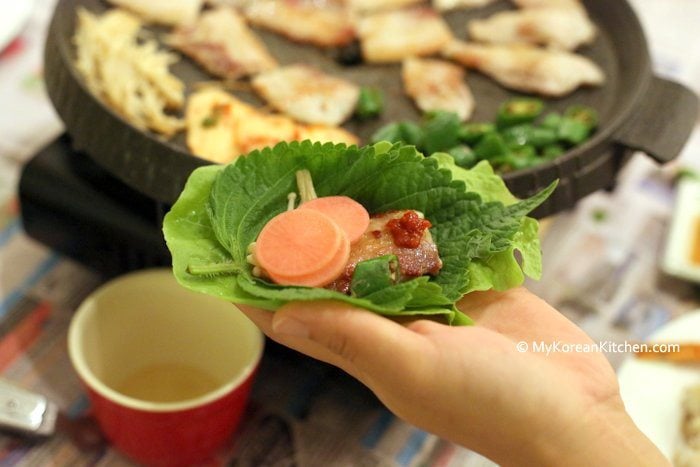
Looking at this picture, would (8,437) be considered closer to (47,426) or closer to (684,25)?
(47,426)

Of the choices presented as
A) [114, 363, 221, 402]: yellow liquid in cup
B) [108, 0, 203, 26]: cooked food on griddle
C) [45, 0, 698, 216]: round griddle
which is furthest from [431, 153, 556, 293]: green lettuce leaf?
[108, 0, 203, 26]: cooked food on griddle

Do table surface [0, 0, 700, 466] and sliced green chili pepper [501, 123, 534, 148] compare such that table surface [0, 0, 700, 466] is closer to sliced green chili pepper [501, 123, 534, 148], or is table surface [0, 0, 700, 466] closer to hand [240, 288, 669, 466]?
sliced green chili pepper [501, 123, 534, 148]

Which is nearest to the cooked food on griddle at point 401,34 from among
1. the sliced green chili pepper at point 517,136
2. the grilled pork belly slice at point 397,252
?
the sliced green chili pepper at point 517,136

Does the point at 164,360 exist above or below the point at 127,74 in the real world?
below

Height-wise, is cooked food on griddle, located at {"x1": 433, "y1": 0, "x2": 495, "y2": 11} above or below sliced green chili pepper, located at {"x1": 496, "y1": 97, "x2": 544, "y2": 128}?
above

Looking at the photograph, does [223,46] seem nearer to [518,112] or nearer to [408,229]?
[518,112]

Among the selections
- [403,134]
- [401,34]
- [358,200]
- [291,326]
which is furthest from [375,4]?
[291,326]
